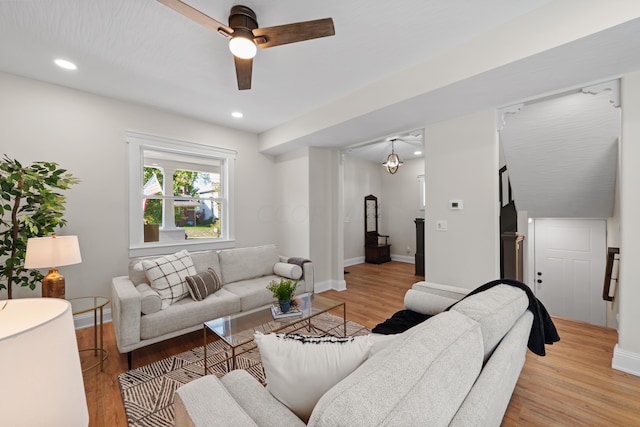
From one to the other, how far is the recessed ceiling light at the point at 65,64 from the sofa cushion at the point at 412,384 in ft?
11.2

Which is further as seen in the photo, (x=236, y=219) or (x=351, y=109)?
(x=236, y=219)

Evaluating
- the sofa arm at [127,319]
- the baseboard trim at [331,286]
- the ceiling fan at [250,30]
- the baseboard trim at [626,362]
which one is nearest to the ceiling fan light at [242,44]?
the ceiling fan at [250,30]

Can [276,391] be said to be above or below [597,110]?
below

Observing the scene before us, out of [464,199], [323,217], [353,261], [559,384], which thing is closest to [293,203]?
[323,217]

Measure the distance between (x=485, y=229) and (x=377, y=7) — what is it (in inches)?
91.0

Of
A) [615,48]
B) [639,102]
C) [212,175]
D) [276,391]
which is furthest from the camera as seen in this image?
[212,175]

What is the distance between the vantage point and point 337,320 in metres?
3.17

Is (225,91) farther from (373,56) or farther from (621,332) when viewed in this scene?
(621,332)

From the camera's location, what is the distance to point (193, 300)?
271cm

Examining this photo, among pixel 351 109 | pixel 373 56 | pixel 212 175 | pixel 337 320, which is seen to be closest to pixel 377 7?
Result: pixel 373 56

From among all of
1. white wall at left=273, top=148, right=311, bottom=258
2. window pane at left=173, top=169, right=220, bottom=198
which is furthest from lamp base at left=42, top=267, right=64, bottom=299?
white wall at left=273, top=148, right=311, bottom=258

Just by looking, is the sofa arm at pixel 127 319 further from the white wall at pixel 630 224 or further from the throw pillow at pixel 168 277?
the white wall at pixel 630 224

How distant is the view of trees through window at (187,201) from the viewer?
3627 millimetres

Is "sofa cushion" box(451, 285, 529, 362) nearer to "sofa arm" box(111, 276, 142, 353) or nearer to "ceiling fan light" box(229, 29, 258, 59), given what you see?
"ceiling fan light" box(229, 29, 258, 59)
